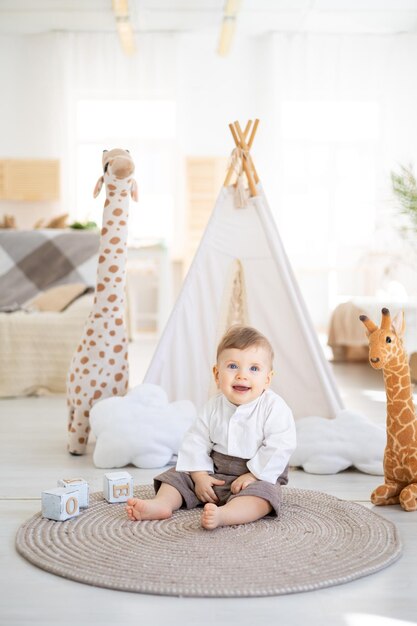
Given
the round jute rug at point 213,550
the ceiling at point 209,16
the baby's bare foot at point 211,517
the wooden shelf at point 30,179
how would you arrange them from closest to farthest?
the round jute rug at point 213,550 < the baby's bare foot at point 211,517 < the ceiling at point 209,16 < the wooden shelf at point 30,179

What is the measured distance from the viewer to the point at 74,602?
1.52 metres

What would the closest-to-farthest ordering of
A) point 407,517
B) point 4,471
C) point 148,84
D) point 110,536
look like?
point 110,536 < point 407,517 < point 4,471 < point 148,84

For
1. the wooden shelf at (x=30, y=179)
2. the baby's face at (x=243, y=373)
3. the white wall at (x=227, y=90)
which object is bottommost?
the baby's face at (x=243, y=373)

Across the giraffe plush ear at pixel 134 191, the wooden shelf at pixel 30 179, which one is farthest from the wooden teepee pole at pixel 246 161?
the wooden shelf at pixel 30 179

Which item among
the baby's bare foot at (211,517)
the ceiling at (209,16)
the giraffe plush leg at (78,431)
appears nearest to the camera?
the baby's bare foot at (211,517)

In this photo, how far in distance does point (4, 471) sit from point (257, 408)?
0.97m

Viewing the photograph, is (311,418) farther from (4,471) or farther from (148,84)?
(148,84)

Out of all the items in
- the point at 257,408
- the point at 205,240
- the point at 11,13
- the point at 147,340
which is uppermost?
the point at 11,13

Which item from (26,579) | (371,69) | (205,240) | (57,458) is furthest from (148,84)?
(26,579)

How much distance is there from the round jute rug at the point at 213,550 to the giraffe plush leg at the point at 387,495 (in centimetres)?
10

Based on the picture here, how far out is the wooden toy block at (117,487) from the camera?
2156mm

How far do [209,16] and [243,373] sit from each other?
609cm

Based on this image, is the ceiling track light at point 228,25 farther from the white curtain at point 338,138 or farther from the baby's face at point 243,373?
the baby's face at point 243,373

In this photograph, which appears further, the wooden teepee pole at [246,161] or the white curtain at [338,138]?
the white curtain at [338,138]
